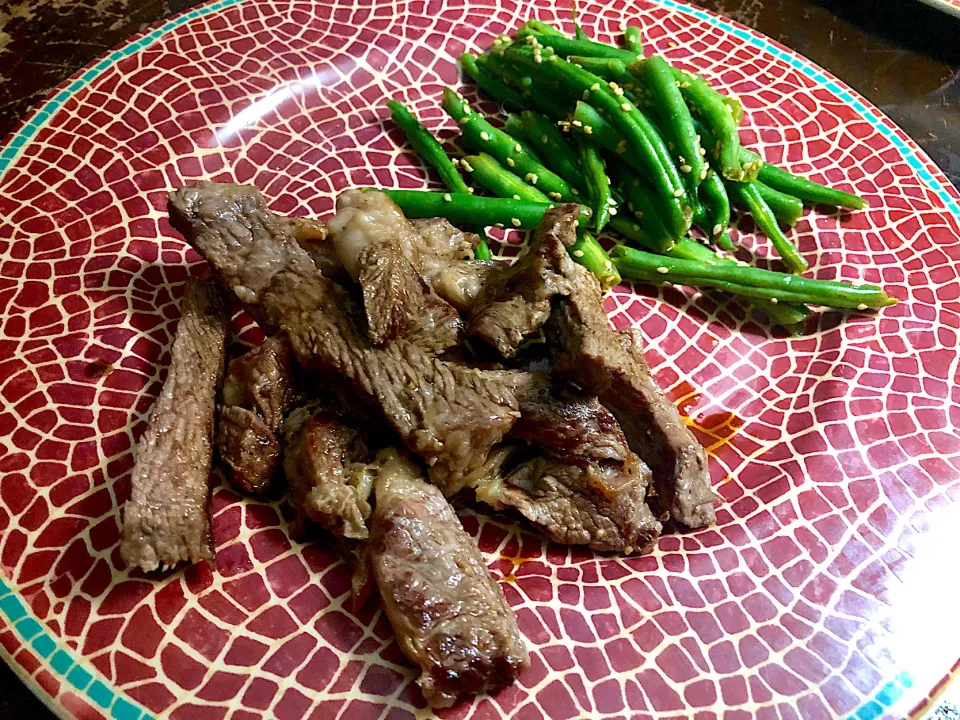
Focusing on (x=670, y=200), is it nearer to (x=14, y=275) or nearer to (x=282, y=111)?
(x=282, y=111)

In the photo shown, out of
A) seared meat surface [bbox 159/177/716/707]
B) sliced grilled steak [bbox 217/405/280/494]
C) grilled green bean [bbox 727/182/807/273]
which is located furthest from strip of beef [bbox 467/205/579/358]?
grilled green bean [bbox 727/182/807/273]

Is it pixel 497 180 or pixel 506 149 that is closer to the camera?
pixel 497 180

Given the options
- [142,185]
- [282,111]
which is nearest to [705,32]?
[282,111]

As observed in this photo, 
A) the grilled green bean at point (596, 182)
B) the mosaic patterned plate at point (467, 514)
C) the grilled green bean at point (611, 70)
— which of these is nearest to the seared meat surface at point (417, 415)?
the mosaic patterned plate at point (467, 514)

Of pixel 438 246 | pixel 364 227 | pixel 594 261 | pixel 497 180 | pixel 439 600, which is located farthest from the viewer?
pixel 497 180

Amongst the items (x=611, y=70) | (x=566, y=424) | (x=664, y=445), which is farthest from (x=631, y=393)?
(x=611, y=70)

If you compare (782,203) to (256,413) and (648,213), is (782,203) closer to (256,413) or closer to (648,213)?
(648,213)

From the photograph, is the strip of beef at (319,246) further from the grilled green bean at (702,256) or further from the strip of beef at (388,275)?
the grilled green bean at (702,256)
